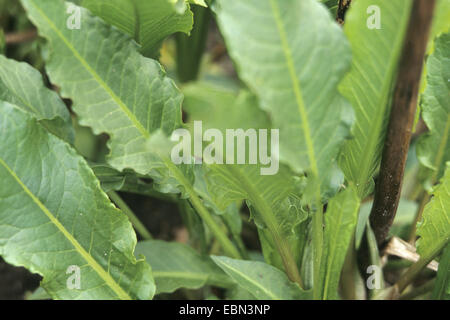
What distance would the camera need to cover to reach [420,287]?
75 centimetres

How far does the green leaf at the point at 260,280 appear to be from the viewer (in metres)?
0.59

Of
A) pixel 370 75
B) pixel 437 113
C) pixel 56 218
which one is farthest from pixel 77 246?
pixel 437 113

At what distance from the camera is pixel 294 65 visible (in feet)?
1.49

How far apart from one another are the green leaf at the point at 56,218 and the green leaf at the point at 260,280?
11 centimetres

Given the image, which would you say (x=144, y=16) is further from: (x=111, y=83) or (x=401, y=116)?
(x=401, y=116)

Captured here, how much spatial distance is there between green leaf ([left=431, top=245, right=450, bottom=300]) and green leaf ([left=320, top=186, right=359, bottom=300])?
14 cm

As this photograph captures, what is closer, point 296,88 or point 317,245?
point 296,88

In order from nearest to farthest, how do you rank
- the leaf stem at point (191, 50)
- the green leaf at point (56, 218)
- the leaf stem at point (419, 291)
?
the green leaf at point (56, 218) < the leaf stem at point (419, 291) < the leaf stem at point (191, 50)

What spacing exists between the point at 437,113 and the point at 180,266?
17.3 inches

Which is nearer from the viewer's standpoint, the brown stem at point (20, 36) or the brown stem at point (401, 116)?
the brown stem at point (401, 116)

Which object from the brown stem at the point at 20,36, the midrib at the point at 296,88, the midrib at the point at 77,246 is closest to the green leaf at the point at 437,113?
the midrib at the point at 296,88

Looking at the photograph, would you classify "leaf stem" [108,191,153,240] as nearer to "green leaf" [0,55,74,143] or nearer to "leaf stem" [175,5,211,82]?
"green leaf" [0,55,74,143]

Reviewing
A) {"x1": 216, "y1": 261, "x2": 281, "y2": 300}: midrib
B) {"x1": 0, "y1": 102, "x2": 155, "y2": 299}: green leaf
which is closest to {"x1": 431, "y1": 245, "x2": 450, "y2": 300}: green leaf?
{"x1": 216, "y1": 261, "x2": 281, "y2": 300}: midrib

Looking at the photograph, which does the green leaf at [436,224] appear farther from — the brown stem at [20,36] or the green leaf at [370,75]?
the brown stem at [20,36]
